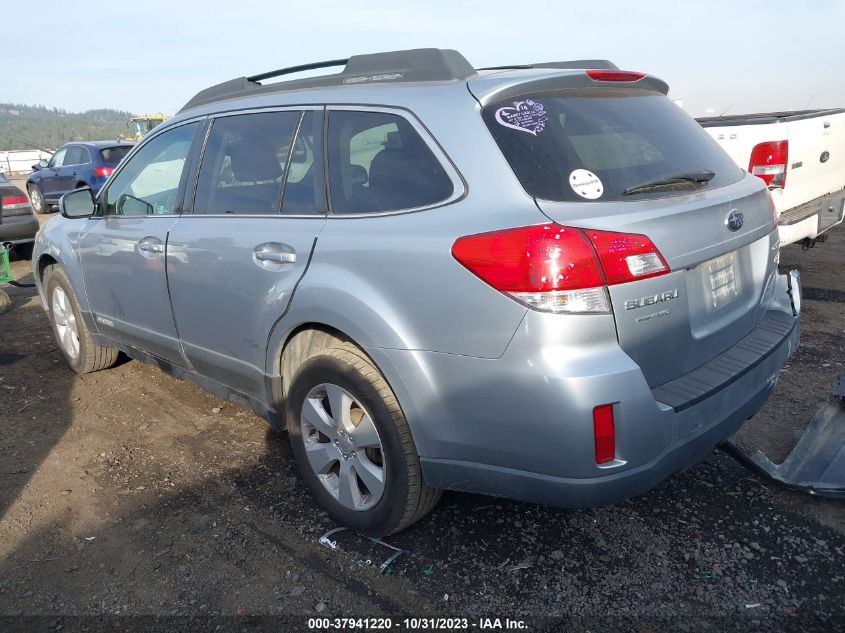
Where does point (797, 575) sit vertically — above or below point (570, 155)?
below

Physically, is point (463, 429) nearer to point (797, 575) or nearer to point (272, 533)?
point (272, 533)

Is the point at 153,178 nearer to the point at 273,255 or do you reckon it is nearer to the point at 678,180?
the point at 273,255

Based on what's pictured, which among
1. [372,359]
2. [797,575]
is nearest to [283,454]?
[372,359]

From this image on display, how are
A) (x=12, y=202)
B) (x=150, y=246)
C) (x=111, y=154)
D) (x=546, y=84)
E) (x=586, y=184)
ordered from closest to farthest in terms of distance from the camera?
(x=586, y=184), (x=546, y=84), (x=150, y=246), (x=12, y=202), (x=111, y=154)

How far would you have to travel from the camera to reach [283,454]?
11.8ft

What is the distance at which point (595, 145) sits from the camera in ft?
7.95

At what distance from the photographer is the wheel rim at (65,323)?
4848 millimetres

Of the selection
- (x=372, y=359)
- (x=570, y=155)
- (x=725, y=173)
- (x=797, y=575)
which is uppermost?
(x=570, y=155)

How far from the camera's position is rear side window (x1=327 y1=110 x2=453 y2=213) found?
2428 millimetres

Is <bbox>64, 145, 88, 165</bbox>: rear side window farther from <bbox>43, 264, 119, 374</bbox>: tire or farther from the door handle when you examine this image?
the door handle

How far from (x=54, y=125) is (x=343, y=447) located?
167m

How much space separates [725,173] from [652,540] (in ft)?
5.14

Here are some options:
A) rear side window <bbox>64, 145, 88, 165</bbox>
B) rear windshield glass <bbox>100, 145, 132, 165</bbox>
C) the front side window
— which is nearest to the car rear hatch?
the front side window

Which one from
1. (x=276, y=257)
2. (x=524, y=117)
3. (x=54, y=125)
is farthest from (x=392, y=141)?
(x=54, y=125)
